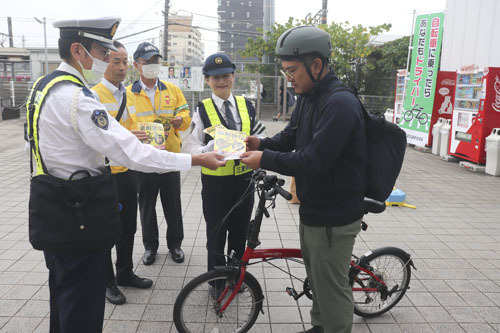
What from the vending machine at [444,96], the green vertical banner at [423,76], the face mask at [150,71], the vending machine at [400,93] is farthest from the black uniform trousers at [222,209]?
the vending machine at [400,93]

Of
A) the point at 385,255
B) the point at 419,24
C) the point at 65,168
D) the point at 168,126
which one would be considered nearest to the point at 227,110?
the point at 168,126

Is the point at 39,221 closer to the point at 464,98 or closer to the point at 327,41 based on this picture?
the point at 327,41

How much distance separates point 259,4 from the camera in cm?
9188

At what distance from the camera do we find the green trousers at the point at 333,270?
7.02ft

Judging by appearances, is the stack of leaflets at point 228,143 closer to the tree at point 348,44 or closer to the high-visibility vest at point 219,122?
the high-visibility vest at point 219,122

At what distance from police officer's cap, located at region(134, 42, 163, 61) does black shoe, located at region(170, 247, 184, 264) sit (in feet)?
6.30

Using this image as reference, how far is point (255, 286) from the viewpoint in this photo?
256 centimetres

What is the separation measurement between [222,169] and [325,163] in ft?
3.90

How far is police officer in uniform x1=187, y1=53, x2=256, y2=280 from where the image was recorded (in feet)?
9.77

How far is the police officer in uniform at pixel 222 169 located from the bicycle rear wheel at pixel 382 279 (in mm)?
985

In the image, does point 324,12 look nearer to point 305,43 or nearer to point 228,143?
point 228,143

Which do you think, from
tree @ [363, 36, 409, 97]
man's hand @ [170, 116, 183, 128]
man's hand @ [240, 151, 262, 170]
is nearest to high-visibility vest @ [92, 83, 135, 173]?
man's hand @ [170, 116, 183, 128]

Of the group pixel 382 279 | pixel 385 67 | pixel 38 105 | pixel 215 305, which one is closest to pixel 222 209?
pixel 215 305

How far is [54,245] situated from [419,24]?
11360 mm
